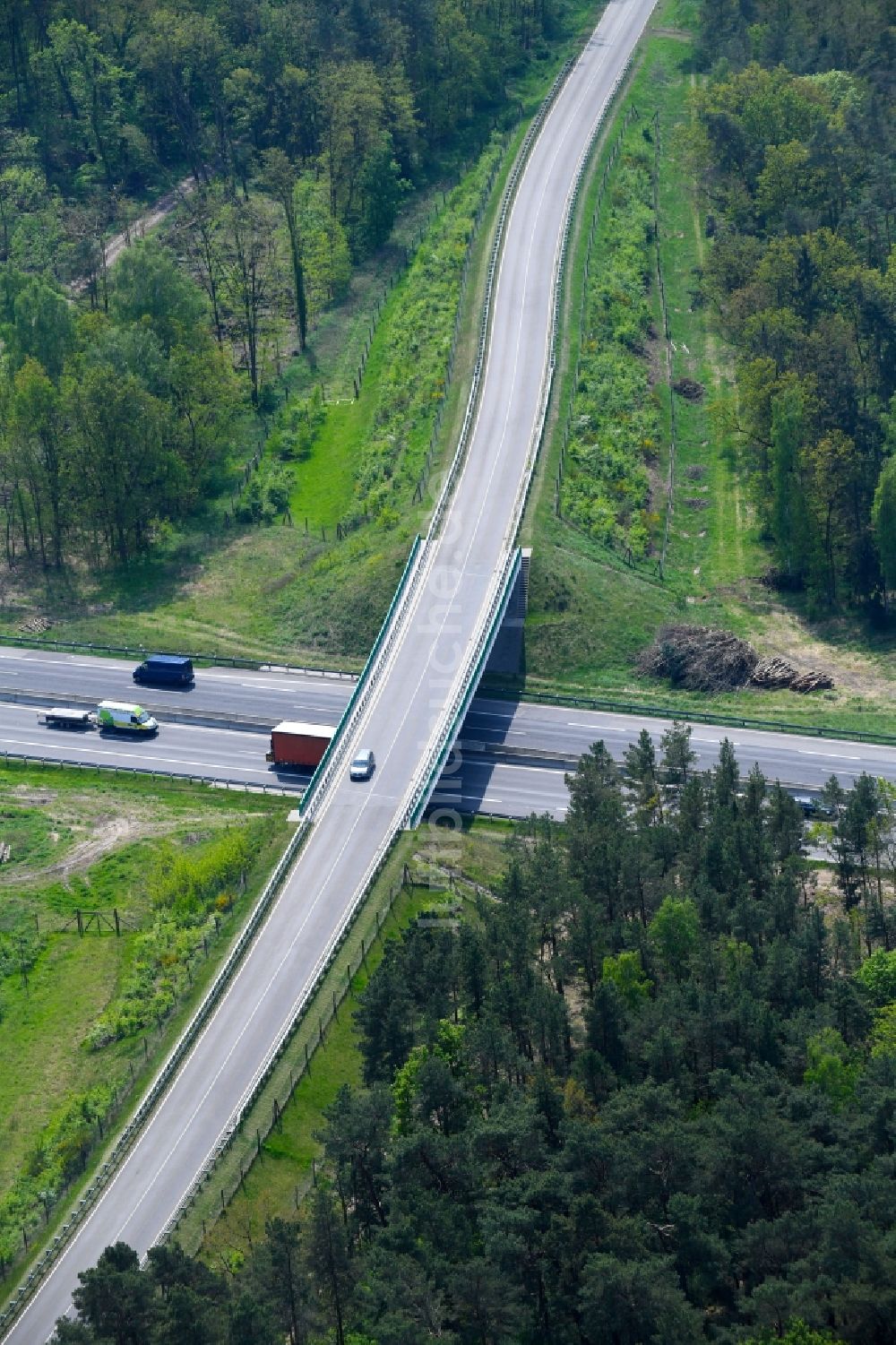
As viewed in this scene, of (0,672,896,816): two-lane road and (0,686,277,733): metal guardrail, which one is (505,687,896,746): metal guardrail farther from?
(0,686,277,733): metal guardrail

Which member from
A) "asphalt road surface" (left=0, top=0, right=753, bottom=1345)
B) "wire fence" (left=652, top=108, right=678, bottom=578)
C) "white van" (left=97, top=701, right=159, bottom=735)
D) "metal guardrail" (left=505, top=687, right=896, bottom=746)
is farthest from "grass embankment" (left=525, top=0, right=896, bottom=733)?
"white van" (left=97, top=701, right=159, bottom=735)

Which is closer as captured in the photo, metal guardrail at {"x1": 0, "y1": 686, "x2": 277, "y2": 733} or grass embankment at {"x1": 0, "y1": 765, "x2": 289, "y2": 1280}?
grass embankment at {"x1": 0, "y1": 765, "x2": 289, "y2": 1280}

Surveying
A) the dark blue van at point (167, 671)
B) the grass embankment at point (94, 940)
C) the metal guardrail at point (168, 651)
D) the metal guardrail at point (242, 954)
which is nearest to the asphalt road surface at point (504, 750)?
the grass embankment at point (94, 940)

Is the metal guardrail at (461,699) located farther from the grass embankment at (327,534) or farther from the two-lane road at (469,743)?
the grass embankment at (327,534)

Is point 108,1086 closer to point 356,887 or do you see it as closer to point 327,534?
point 356,887

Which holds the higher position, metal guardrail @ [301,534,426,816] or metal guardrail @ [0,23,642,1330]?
metal guardrail @ [301,534,426,816]

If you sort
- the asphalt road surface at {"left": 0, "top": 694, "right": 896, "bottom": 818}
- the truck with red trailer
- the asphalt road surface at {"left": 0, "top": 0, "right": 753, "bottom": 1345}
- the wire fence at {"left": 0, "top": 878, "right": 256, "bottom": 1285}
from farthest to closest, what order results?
1. the truck with red trailer
2. the asphalt road surface at {"left": 0, "top": 694, "right": 896, "bottom": 818}
3. the asphalt road surface at {"left": 0, "top": 0, "right": 753, "bottom": 1345}
4. the wire fence at {"left": 0, "top": 878, "right": 256, "bottom": 1285}

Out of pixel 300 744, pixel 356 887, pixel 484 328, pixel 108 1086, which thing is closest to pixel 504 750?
pixel 300 744

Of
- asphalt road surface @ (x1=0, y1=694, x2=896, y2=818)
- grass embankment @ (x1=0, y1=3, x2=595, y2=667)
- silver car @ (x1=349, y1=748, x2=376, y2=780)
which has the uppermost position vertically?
grass embankment @ (x1=0, y1=3, x2=595, y2=667)
